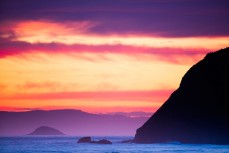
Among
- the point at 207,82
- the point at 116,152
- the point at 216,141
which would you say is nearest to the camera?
the point at 116,152

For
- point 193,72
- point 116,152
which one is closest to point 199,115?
point 193,72

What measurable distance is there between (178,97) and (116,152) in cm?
5670

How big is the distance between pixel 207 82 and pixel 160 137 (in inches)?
1081

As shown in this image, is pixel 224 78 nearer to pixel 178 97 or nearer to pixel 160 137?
pixel 178 97

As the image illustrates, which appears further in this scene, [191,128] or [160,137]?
[160,137]

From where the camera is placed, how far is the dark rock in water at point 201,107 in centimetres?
17762

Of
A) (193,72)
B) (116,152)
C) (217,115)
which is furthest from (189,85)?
(116,152)

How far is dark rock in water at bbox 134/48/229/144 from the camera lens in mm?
177625

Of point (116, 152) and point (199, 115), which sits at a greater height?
point (199, 115)

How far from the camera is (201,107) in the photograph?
607ft

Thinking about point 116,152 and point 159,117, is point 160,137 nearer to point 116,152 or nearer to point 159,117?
point 159,117

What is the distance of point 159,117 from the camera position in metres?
198

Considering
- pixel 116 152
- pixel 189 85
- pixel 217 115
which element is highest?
pixel 189 85

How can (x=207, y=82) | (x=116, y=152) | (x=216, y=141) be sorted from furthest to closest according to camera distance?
(x=207, y=82) < (x=216, y=141) < (x=116, y=152)
